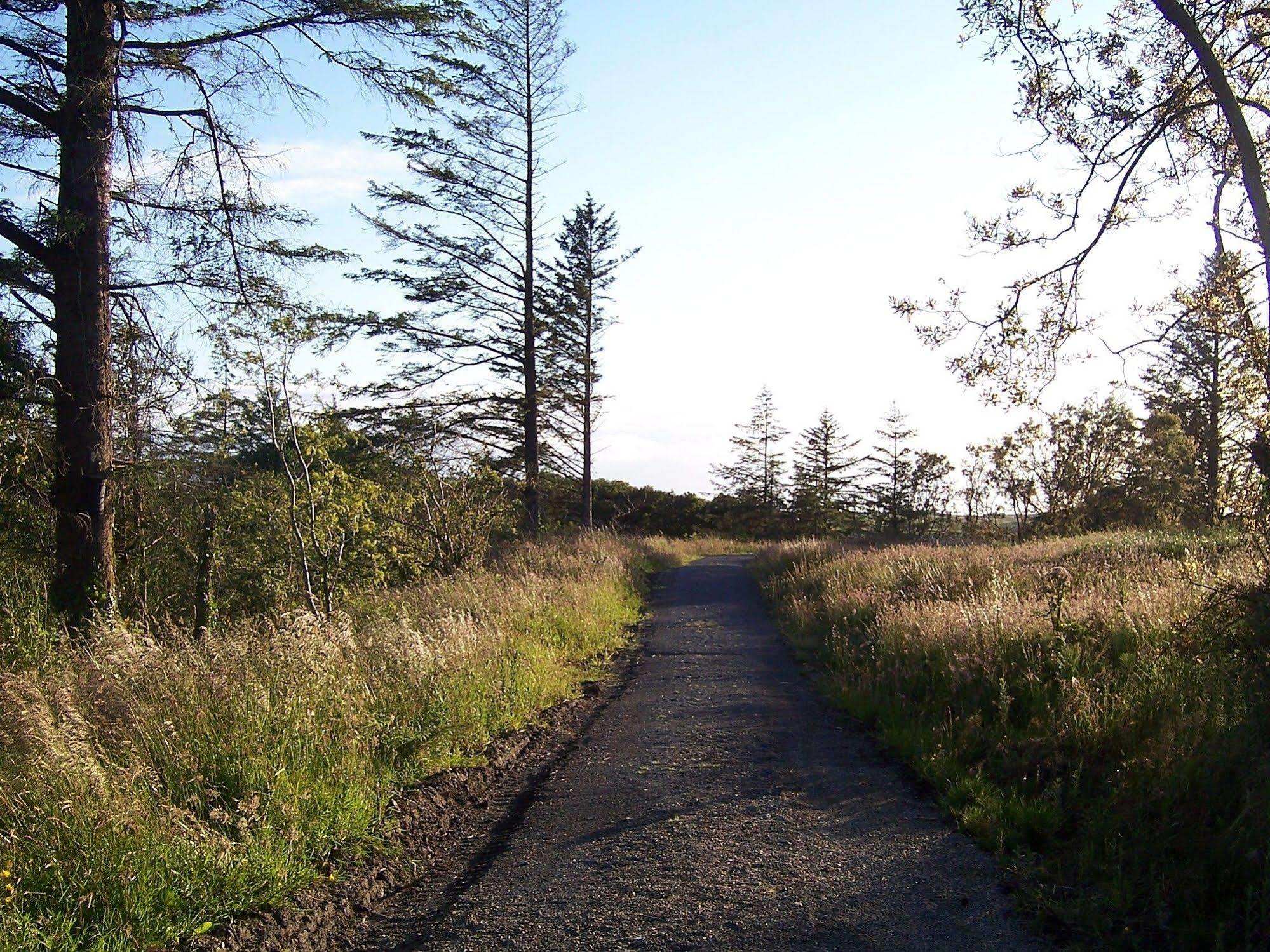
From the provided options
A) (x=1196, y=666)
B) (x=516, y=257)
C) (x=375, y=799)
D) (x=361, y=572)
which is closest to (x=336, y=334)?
(x=516, y=257)

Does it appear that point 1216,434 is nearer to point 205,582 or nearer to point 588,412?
point 205,582

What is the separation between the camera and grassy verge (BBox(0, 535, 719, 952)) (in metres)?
3.70

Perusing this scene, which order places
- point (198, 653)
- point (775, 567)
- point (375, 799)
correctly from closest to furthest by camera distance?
1. point (375, 799)
2. point (198, 653)
3. point (775, 567)

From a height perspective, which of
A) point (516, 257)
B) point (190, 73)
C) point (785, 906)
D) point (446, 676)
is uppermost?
point (516, 257)

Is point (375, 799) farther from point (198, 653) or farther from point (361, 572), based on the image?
point (361, 572)

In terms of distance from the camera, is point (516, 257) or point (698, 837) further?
point (516, 257)

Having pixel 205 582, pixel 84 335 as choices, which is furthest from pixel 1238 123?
pixel 205 582

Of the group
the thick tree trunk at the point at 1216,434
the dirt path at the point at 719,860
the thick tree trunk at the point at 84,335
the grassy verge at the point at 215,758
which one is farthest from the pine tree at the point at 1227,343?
the thick tree trunk at the point at 84,335

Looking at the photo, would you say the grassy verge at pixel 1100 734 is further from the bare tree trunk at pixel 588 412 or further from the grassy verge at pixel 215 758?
the bare tree trunk at pixel 588 412

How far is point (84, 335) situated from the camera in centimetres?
867

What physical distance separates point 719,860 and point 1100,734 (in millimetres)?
2830

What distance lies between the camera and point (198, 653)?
20.7 feet

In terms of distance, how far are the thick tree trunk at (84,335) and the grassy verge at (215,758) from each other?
2057 millimetres

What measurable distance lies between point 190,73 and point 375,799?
8460 mm
